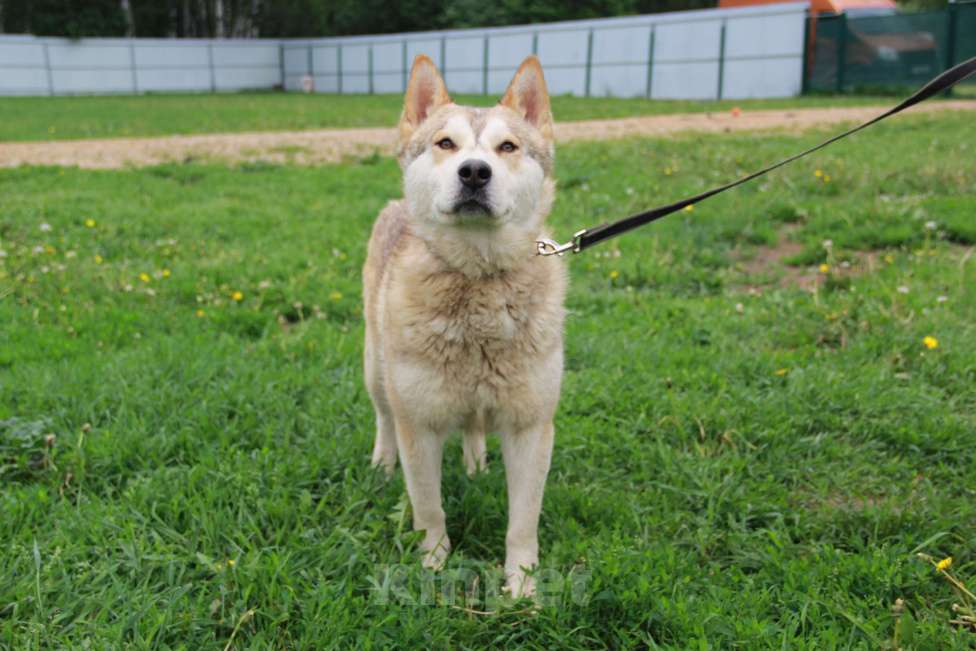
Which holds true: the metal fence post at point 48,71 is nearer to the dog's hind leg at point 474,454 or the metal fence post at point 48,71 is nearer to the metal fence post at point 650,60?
the metal fence post at point 650,60

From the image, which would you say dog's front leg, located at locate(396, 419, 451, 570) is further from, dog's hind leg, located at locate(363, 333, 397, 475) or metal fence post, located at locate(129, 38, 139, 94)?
metal fence post, located at locate(129, 38, 139, 94)

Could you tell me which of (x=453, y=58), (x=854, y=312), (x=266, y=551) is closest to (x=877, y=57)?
(x=453, y=58)

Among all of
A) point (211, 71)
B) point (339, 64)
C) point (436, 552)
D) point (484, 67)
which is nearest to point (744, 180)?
point (436, 552)

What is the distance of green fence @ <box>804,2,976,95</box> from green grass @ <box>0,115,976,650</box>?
1813 centimetres

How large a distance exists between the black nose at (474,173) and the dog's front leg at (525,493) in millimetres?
901

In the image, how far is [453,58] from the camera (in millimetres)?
35469

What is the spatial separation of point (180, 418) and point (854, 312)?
12.7 ft

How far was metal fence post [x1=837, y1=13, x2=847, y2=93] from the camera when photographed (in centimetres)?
2358

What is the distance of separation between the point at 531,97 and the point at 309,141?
11739 mm

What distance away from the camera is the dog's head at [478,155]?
272cm

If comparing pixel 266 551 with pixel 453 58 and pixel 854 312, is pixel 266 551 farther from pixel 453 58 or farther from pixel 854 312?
pixel 453 58

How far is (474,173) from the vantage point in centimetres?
268

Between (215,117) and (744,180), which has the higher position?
(215,117)

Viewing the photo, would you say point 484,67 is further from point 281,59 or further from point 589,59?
point 281,59
